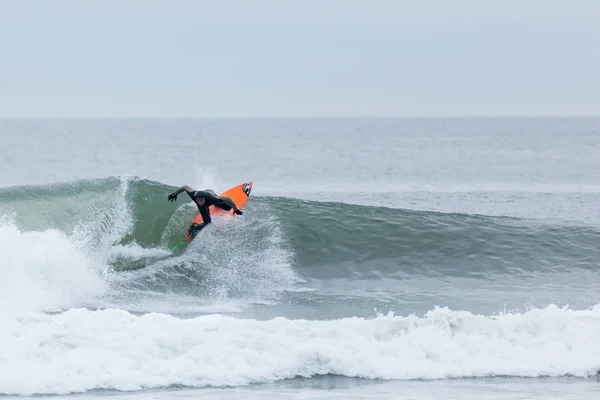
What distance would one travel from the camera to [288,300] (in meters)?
13.5

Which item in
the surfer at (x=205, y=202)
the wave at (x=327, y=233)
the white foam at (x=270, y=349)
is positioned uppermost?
the surfer at (x=205, y=202)

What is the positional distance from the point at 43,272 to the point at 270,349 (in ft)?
16.7

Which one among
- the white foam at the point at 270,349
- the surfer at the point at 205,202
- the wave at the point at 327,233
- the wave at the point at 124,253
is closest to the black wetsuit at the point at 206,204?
the surfer at the point at 205,202

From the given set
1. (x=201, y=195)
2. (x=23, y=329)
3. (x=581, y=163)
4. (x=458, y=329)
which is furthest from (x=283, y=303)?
(x=581, y=163)

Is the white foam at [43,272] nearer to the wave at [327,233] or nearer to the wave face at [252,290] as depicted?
the wave face at [252,290]

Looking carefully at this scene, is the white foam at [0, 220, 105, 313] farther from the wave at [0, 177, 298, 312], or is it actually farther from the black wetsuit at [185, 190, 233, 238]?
the black wetsuit at [185, 190, 233, 238]

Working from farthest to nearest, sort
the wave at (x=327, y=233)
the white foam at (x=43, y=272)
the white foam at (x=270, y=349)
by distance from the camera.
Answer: the wave at (x=327, y=233) < the white foam at (x=43, y=272) < the white foam at (x=270, y=349)

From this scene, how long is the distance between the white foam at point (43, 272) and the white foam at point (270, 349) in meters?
2.22

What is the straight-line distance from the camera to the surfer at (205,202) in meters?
14.7

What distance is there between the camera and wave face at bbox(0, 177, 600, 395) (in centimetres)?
911

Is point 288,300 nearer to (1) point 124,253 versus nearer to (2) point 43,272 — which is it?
(1) point 124,253

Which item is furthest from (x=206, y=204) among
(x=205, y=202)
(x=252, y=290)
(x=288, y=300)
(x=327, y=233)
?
(x=327, y=233)

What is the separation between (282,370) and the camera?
9109 millimetres

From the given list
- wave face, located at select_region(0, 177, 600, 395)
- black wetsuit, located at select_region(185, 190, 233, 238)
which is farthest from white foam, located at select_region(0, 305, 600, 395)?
black wetsuit, located at select_region(185, 190, 233, 238)
